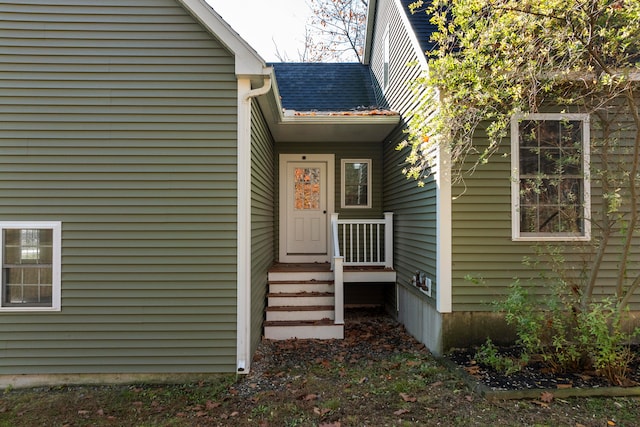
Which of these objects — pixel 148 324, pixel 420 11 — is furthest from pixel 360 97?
pixel 148 324

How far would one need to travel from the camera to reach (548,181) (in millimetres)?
4586

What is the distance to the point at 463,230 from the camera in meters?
4.53

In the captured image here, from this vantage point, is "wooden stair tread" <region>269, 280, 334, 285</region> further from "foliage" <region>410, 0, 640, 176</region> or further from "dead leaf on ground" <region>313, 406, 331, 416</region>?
"foliage" <region>410, 0, 640, 176</region>

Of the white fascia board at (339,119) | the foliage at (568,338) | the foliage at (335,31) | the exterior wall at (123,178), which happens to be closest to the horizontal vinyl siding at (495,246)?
the foliage at (568,338)

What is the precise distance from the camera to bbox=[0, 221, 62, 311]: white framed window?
161 inches

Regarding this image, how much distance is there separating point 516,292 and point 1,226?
18.3 ft

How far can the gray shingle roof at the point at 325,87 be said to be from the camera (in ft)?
25.1

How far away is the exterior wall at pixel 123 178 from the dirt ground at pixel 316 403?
1.15ft

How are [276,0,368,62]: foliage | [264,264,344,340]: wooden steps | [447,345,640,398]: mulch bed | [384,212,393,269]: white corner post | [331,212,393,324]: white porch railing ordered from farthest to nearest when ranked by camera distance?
[276,0,368,62]: foliage
[384,212,393,269]: white corner post
[331,212,393,324]: white porch railing
[264,264,344,340]: wooden steps
[447,345,640,398]: mulch bed

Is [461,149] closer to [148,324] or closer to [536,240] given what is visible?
[536,240]

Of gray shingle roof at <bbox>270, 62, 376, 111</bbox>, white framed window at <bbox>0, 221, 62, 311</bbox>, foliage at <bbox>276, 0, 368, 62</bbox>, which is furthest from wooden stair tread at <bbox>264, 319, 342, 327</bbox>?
foliage at <bbox>276, 0, 368, 62</bbox>

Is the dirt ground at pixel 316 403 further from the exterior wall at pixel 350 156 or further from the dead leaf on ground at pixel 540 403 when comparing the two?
the exterior wall at pixel 350 156

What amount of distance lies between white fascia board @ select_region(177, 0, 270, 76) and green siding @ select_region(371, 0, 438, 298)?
180 cm

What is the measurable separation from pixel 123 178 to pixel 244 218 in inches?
55.5
